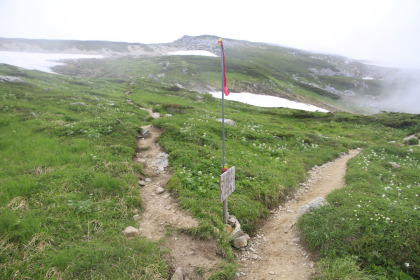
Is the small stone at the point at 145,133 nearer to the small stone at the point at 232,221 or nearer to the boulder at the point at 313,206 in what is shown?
the small stone at the point at 232,221

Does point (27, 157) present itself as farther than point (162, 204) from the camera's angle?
Yes

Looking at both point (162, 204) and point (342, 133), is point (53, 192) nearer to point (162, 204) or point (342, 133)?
point (162, 204)

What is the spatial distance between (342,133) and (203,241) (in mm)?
27679

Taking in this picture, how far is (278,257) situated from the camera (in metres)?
7.01

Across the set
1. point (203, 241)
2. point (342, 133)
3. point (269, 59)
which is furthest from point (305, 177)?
point (269, 59)

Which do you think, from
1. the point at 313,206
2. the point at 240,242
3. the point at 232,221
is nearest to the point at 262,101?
the point at 313,206

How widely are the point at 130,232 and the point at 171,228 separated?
1312mm

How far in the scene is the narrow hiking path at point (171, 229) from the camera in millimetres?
5812

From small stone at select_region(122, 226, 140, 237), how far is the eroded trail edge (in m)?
0.24

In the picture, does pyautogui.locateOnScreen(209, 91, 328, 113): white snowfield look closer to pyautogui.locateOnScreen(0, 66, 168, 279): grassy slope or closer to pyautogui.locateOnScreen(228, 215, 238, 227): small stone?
pyautogui.locateOnScreen(0, 66, 168, 279): grassy slope

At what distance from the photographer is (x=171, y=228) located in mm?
7086

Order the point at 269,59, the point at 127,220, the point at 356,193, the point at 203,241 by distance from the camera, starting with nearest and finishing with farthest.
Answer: the point at 203,241, the point at 127,220, the point at 356,193, the point at 269,59

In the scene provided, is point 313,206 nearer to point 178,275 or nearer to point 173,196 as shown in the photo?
point 173,196

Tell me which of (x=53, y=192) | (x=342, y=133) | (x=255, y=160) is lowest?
Result: (x=342, y=133)
